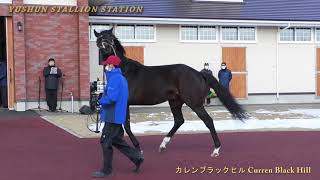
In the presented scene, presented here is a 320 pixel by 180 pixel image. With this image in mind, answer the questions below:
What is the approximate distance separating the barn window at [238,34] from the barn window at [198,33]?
44 cm

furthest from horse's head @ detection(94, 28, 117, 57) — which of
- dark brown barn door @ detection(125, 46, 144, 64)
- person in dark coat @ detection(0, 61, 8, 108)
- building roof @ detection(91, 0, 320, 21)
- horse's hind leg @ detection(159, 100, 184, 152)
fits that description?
dark brown barn door @ detection(125, 46, 144, 64)

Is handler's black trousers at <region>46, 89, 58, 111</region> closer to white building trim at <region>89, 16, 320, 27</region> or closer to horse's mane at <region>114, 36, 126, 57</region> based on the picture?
white building trim at <region>89, 16, 320, 27</region>

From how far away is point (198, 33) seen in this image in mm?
22219

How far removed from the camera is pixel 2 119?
1595 cm

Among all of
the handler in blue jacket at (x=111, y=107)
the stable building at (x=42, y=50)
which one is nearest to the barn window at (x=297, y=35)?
the stable building at (x=42, y=50)

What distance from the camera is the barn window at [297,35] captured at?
2356cm

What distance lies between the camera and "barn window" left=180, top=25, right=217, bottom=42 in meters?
22.0

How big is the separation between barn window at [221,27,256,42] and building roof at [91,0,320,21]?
557mm

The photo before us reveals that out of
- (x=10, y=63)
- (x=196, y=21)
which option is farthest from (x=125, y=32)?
(x=10, y=63)

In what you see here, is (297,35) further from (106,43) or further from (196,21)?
(106,43)

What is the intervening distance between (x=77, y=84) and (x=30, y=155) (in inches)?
370

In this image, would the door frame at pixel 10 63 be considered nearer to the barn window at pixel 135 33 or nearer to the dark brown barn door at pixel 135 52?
the barn window at pixel 135 33

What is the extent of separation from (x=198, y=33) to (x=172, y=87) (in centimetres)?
1241

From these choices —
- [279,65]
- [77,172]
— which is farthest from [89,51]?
[77,172]
